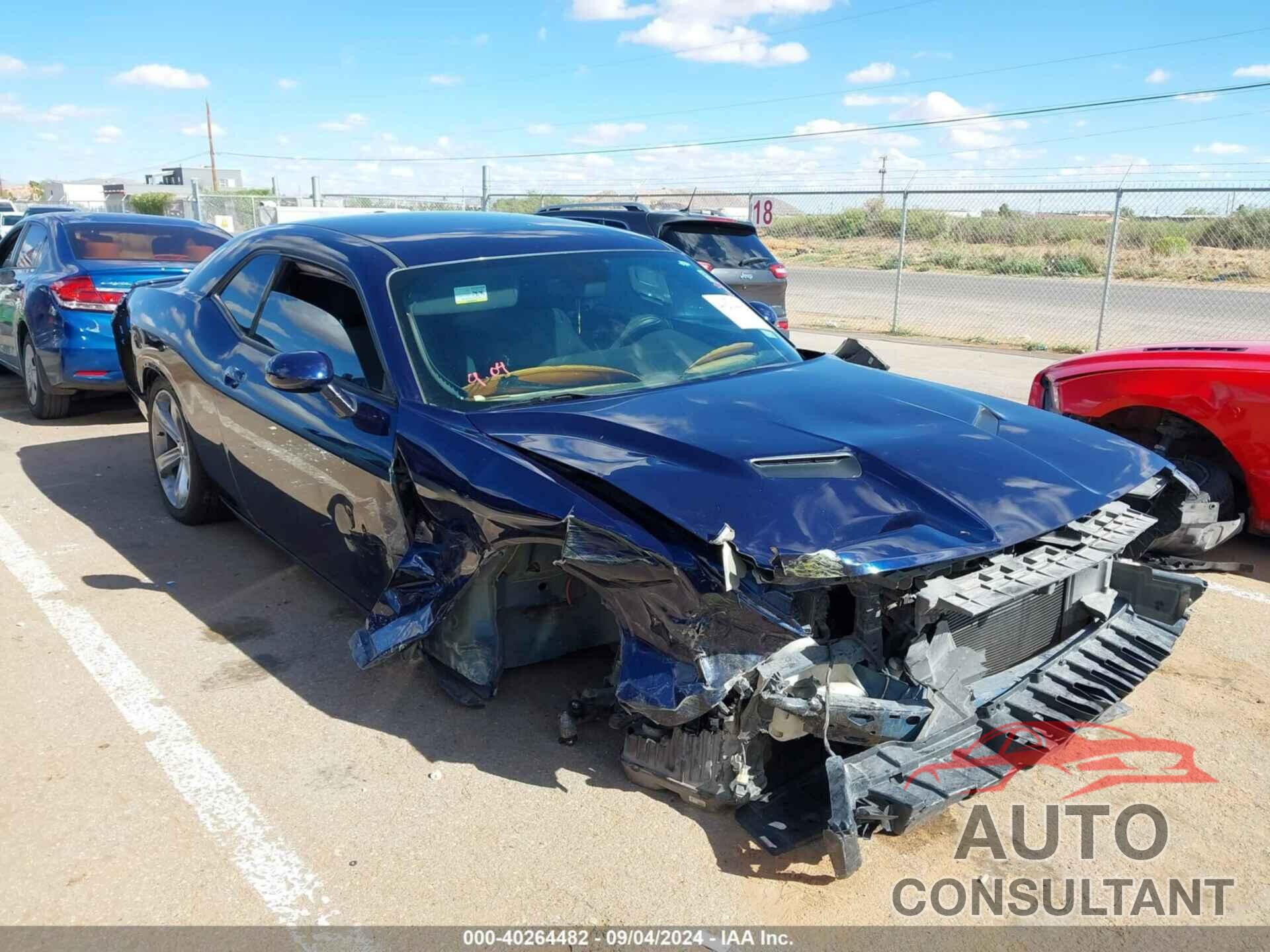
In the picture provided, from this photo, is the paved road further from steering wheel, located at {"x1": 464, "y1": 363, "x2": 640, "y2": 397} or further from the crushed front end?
the crushed front end

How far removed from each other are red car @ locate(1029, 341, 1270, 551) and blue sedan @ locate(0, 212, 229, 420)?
262 inches

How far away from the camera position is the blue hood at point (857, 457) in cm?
271

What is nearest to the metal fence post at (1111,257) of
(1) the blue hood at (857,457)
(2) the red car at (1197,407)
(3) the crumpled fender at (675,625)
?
(2) the red car at (1197,407)

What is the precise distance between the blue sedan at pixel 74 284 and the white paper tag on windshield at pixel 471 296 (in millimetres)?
4829

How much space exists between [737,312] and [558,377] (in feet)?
3.90

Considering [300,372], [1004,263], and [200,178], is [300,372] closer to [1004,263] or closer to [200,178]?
[1004,263]

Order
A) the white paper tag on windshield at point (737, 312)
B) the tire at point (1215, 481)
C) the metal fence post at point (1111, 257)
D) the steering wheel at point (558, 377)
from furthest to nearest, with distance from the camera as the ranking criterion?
1. the metal fence post at point (1111, 257)
2. the tire at point (1215, 481)
3. the white paper tag on windshield at point (737, 312)
4. the steering wheel at point (558, 377)

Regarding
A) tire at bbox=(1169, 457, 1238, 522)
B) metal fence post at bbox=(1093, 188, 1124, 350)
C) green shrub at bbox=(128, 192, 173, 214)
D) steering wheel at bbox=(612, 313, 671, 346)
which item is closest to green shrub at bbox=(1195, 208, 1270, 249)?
metal fence post at bbox=(1093, 188, 1124, 350)

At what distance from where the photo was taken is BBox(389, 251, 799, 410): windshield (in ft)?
11.8

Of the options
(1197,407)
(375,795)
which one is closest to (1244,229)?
(1197,407)

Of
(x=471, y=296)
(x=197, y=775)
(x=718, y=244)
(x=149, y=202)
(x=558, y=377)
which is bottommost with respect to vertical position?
(x=197, y=775)

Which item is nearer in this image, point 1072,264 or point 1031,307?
point 1031,307
